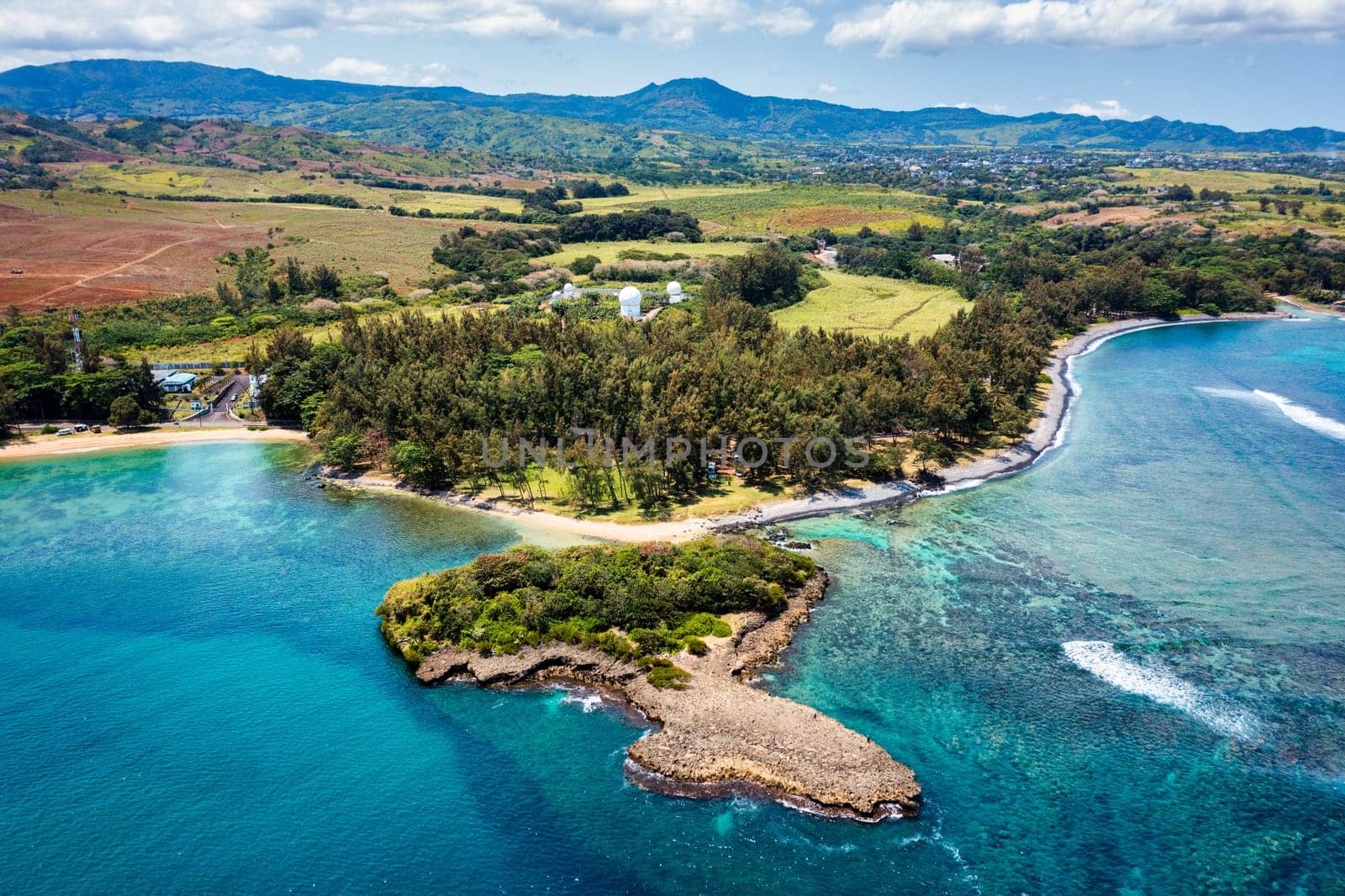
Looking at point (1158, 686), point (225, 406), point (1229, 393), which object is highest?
point (1229, 393)

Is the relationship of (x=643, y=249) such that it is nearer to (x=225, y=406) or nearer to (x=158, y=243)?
(x=225, y=406)

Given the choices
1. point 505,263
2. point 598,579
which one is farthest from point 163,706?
point 505,263

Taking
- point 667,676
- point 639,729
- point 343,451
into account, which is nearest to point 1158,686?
point 667,676

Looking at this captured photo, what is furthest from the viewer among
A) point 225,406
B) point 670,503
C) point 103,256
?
point 103,256

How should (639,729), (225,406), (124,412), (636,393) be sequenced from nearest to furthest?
(639,729) < (636,393) < (124,412) < (225,406)

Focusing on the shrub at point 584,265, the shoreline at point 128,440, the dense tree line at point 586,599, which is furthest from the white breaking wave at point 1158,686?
the shrub at point 584,265

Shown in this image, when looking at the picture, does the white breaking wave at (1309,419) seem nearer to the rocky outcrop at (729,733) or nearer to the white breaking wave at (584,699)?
the rocky outcrop at (729,733)

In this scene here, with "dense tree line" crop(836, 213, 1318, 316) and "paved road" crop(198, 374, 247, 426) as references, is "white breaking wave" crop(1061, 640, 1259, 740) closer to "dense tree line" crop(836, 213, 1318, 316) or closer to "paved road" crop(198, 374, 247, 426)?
"paved road" crop(198, 374, 247, 426)

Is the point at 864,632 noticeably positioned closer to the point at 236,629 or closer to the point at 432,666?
the point at 432,666
